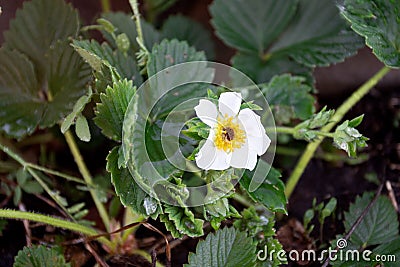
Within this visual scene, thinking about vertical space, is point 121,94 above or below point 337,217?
above

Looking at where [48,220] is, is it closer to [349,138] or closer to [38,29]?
[38,29]

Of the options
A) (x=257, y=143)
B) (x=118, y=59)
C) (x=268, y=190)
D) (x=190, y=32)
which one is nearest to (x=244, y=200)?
(x=268, y=190)

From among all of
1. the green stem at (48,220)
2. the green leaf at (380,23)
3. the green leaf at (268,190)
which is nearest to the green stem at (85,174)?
the green stem at (48,220)

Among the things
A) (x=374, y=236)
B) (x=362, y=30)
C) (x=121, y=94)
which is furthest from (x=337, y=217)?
(x=121, y=94)

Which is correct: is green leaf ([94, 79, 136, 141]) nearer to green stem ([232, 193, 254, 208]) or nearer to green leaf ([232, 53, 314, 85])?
green stem ([232, 193, 254, 208])

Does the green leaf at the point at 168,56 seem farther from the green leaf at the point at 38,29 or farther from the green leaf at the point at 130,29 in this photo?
the green leaf at the point at 38,29

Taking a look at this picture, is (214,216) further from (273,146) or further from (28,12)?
(28,12)

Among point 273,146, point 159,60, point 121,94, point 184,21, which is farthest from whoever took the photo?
point 184,21
